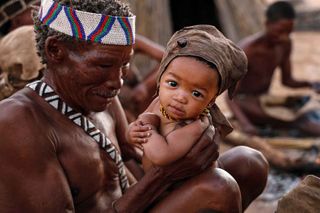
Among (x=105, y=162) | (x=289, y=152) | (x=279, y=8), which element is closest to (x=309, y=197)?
(x=105, y=162)

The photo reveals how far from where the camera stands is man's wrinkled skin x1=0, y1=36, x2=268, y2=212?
8.11ft

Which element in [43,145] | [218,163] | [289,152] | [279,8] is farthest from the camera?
[279,8]

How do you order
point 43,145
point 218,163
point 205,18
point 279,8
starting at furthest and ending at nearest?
point 205,18, point 279,8, point 218,163, point 43,145

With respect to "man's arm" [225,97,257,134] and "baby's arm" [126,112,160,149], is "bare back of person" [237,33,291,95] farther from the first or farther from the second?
"baby's arm" [126,112,160,149]

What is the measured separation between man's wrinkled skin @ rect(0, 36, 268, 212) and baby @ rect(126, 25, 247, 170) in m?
0.09

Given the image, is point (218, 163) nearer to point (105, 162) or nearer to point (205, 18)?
point (105, 162)

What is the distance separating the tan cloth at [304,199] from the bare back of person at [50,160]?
0.78 metres

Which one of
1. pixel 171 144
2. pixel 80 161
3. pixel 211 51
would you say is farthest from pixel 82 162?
pixel 211 51

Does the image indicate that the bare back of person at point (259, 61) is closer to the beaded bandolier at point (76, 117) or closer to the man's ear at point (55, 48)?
the beaded bandolier at point (76, 117)

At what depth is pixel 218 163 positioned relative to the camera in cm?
286

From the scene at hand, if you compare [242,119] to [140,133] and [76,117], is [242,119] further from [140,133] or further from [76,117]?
[140,133]

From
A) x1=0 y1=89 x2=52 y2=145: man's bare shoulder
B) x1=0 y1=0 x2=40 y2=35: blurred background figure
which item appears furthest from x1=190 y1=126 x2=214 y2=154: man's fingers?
x1=0 y1=0 x2=40 y2=35: blurred background figure

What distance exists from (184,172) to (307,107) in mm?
4996

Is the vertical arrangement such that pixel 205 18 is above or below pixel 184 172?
below
